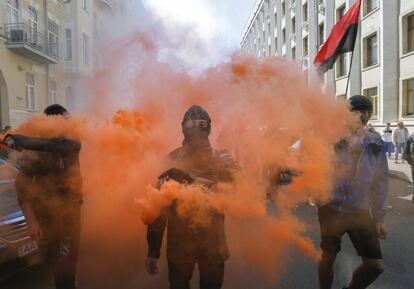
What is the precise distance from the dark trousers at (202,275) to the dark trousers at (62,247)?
104cm

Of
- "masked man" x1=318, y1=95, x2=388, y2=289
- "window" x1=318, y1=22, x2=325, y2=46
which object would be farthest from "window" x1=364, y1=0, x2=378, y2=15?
"masked man" x1=318, y1=95, x2=388, y2=289

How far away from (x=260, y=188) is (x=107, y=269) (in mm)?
2045

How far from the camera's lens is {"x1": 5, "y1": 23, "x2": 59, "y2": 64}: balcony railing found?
52.0ft

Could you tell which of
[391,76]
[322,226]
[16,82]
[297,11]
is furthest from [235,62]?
[297,11]

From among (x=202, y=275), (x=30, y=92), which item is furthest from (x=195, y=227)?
(x=30, y=92)

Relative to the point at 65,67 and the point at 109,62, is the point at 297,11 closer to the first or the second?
the point at 65,67

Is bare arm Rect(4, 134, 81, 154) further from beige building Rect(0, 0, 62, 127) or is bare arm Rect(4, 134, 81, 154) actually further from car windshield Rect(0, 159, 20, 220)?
beige building Rect(0, 0, 62, 127)

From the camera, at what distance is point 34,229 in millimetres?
2879

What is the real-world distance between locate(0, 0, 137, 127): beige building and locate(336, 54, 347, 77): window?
602 inches

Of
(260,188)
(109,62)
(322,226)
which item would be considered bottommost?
(322,226)

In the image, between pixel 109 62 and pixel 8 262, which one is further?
pixel 109 62

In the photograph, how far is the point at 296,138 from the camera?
11.1ft

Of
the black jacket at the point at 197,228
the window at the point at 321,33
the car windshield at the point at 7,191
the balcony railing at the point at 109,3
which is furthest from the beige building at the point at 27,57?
the window at the point at 321,33

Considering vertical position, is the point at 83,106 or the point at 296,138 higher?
the point at 83,106
